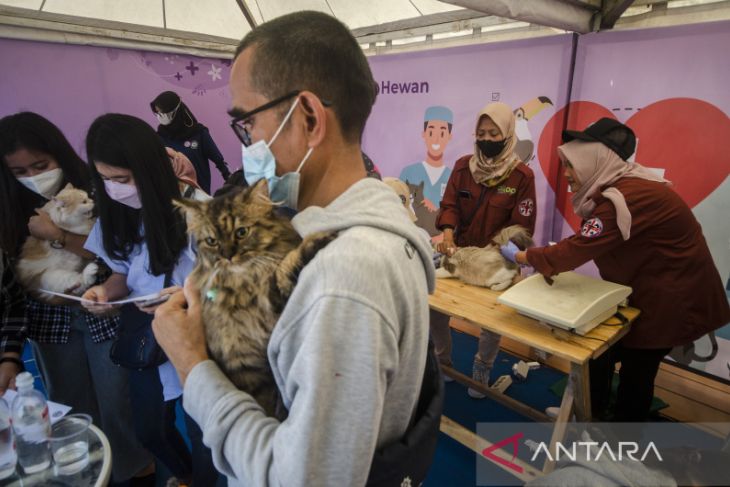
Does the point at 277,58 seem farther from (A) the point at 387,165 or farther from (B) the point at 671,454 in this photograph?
(A) the point at 387,165

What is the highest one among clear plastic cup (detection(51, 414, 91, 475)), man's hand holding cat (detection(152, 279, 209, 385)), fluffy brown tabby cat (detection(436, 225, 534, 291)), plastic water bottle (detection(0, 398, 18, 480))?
man's hand holding cat (detection(152, 279, 209, 385))

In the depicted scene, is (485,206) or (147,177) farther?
(485,206)

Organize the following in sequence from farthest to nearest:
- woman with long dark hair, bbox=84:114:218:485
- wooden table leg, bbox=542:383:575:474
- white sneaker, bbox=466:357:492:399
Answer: white sneaker, bbox=466:357:492:399 < wooden table leg, bbox=542:383:575:474 < woman with long dark hair, bbox=84:114:218:485

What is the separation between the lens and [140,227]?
179 centimetres

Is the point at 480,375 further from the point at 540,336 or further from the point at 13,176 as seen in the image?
the point at 13,176

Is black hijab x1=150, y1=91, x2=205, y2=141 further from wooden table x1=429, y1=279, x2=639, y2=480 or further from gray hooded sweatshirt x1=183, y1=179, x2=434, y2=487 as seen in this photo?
gray hooded sweatshirt x1=183, y1=179, x2=434, y2=487

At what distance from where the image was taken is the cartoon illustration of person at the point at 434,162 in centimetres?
412

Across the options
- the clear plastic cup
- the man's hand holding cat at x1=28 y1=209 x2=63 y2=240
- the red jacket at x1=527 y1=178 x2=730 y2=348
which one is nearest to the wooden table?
the red jacket at x1=527 y1=178 x2=730 y2=348

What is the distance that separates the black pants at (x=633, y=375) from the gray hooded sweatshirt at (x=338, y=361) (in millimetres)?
2246

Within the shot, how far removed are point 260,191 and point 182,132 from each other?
152 inches

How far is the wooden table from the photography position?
1998 millimetres

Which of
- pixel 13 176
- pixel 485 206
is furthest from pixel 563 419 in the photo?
pixel 13 176

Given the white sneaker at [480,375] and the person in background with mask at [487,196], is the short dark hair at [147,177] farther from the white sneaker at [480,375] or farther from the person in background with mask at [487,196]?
the white sneaker at [480,375]

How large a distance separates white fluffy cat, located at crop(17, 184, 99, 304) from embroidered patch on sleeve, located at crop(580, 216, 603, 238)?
259 centimetres
